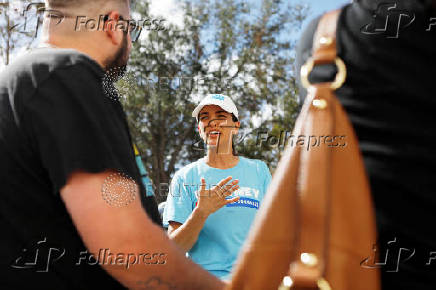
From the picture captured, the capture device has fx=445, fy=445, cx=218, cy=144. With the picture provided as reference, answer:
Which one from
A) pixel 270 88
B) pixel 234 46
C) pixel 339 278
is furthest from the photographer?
pixel 234 46

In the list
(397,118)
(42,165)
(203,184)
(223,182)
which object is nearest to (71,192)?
(42,165)

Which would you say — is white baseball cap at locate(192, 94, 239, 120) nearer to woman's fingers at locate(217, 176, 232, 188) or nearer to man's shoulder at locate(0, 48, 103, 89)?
woman's fingers at locate(217, 176, 232, 188)

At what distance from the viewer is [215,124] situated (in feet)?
11.4

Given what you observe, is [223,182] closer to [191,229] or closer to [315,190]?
[191,229]

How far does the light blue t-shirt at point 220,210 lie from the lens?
2.79 meters

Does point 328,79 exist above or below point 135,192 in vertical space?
above

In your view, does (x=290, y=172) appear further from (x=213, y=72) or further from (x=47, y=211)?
(x=213, y=72)

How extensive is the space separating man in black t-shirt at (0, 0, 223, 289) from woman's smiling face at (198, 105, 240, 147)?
1981mm

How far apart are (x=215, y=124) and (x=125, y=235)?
228cm

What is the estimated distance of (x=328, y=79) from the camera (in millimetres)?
1042

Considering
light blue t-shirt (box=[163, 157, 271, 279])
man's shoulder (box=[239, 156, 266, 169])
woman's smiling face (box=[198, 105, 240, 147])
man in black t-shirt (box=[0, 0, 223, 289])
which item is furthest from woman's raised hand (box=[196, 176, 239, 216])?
man in black t-shirt (box=[0, 0, 223, 289])

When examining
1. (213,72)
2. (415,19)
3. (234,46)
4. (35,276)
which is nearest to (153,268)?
(35,276)

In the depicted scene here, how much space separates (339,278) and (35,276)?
917 millimetres

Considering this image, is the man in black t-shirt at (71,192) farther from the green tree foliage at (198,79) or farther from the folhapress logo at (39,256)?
the green tree foliage at (198,79)
